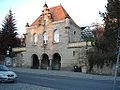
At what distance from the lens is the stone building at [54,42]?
55.2 m

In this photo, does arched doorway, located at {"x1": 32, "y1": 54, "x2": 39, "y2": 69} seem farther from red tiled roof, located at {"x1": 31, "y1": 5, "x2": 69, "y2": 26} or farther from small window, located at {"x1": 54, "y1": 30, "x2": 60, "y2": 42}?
small window, located at {"x1": 54, "y1": 30, "x2": 60, "y2": 42}

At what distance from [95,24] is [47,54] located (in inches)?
542

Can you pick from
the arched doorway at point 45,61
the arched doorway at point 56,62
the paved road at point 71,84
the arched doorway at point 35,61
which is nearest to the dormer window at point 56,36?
the arched doorway at point 56,62

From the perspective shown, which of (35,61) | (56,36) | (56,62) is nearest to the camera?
(56,36)

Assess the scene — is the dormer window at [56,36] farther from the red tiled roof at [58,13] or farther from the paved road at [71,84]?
the paved road at [71,84]

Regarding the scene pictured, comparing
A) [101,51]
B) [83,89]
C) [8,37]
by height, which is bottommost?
[83,89]

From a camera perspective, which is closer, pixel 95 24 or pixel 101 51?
pixel 101 51

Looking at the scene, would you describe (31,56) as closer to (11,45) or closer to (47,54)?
(47,54)

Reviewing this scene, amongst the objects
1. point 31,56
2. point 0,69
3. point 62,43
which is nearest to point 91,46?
point 62,43

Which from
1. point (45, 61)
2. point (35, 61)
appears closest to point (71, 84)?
point (45, 61)

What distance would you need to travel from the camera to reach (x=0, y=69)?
920 inches

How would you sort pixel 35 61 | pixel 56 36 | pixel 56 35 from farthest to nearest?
pixel 35 61 < pixel 56 35 < pixel 56 36

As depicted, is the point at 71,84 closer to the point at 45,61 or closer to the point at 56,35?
the point at 56,35

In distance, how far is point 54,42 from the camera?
5953cm
